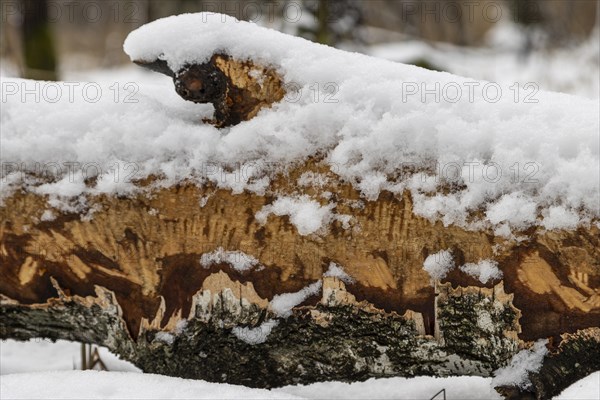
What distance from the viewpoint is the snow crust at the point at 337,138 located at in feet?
4.68

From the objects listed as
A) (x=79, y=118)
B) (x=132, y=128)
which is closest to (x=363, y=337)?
(x=132, y=128)

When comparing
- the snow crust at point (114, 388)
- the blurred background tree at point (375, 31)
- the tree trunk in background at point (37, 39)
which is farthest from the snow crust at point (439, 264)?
the tree trunk in background at point (37, 39)

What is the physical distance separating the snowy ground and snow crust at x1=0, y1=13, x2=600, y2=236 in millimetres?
469

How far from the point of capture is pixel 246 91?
1564 millimetres

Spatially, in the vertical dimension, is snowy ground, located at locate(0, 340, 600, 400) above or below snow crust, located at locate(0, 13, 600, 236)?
below

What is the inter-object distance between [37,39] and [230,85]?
6896mm

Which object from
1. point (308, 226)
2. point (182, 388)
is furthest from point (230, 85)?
point (182, 388)

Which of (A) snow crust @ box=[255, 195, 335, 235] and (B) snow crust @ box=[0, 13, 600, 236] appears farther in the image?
(A) snow crust @ box=[255, 195, 335, 235]

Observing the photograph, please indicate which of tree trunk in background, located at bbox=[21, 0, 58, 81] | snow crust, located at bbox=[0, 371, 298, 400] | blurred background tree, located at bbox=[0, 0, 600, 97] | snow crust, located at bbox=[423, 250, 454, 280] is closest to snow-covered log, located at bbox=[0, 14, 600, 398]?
snow crust, located at bbox=[423, 250, 454, 280]

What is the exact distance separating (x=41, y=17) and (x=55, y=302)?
6872 mm

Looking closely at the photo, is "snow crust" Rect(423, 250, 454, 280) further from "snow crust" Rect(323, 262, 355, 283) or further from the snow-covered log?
"snow crust" Rect(323, 262, 355, 283)

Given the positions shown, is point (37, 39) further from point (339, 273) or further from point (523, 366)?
point (523, 366)

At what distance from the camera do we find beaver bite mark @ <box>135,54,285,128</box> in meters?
1.54

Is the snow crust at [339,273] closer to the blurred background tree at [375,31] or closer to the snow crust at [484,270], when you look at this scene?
the snow crust at [484,270]
